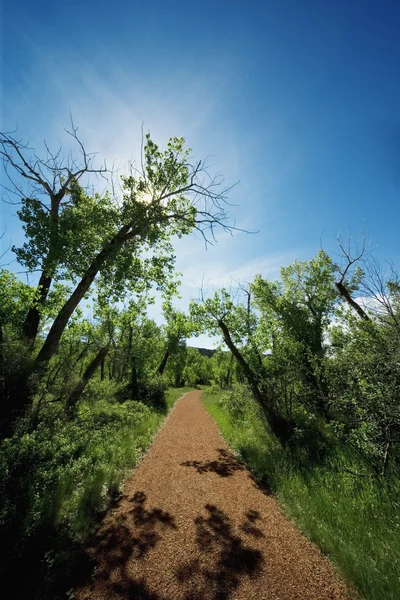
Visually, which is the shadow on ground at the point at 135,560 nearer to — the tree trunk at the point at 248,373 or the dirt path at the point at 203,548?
the dirt path at the point at 203,548

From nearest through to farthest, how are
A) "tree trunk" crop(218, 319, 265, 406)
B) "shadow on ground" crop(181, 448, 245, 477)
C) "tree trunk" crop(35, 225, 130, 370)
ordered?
"shadow on ground" crop(181, 448, 245, 477)
"tree trunk" crop(35, 225, 130, 370)
"tree trunk" crop(218, 319, 265, 406)

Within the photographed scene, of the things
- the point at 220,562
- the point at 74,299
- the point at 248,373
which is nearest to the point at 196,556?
the point at 220,562

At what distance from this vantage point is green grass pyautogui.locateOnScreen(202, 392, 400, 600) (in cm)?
338

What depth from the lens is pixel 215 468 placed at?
7898 millimetres

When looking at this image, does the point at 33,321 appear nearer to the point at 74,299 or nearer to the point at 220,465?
the point at 74,299

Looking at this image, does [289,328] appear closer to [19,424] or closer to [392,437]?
[392,437]

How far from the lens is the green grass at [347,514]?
338 cm

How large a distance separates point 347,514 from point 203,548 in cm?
278

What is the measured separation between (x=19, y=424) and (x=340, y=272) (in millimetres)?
17021

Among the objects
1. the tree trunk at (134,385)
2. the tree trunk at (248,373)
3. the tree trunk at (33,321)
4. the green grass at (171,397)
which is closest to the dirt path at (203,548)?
the tree trunk at (248,373)

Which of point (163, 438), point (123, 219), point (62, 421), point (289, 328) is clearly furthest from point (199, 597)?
point (289, 328)

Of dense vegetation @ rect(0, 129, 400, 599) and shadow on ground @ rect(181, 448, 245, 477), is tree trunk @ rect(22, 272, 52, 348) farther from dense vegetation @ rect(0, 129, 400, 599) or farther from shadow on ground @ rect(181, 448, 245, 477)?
shadow on ground @ rect(181, 448, 245, 477)

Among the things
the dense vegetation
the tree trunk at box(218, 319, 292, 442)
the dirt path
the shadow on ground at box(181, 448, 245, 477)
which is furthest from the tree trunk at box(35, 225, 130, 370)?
the tree trunk at box(218, 319, 292, 442)

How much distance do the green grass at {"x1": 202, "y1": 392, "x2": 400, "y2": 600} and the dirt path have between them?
10.8 inches
